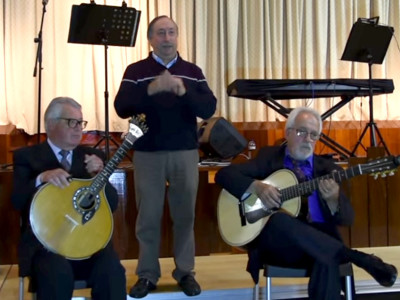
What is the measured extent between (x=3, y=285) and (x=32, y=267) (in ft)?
3.02

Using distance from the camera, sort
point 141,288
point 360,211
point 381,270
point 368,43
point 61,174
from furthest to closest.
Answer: point 368,43 < point 360,211 < point 141,288 < point 381,270 < point 61,174

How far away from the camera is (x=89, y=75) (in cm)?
604

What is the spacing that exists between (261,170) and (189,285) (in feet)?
2.27

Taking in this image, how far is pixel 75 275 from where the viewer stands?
268 centimetres

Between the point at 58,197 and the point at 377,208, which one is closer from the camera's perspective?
the point at 58,197

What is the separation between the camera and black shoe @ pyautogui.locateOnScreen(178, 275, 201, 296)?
3107mm

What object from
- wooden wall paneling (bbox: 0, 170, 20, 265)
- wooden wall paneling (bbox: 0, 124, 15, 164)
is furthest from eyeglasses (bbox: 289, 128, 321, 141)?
wooden wall paneling (bbox: 0, 124, 15, 164)

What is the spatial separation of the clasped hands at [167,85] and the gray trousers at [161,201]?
369 millimetres

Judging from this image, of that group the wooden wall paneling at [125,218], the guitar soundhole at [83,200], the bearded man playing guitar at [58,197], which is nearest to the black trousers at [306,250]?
the bearded man playing guitar at [58,197]

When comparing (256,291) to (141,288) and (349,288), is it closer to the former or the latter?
(349,288)

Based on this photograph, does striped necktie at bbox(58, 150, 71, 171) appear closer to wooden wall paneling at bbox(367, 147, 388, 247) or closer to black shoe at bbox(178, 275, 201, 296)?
black shoe at bbox(178, 275, 201, 296)

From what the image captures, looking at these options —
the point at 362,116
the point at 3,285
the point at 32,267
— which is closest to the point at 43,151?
the point at 32,267

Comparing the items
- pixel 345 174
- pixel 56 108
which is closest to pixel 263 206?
pixel 345 174

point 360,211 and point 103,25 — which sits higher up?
point 103,25
